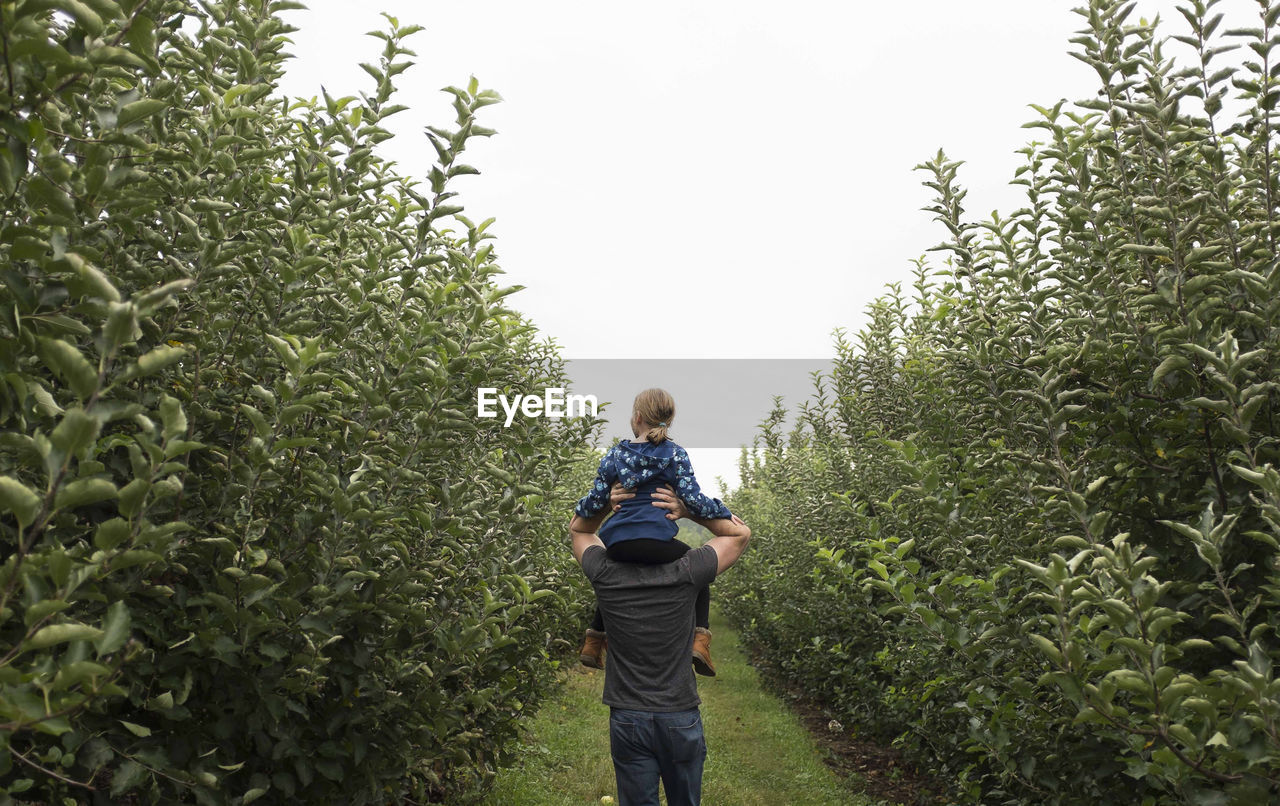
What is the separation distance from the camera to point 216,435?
9.65 ft

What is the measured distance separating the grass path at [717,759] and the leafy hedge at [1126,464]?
11.1ft

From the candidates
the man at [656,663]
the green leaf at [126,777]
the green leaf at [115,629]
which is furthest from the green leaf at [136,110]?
the man at [656,663]

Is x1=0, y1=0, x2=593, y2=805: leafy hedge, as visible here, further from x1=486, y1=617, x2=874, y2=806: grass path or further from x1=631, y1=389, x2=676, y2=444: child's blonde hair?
x1=486, y1=617, x2=874, y2=806: grass path

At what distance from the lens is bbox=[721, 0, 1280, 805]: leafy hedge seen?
2.44m

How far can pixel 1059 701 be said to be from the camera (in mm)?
3254

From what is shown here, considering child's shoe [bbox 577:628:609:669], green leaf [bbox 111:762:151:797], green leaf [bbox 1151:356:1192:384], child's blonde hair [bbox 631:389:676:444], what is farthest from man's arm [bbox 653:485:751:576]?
green leaf [bbox 111:762:151:797]

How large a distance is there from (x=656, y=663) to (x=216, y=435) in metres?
2.20

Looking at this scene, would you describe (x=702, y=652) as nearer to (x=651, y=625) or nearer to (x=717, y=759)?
(x=651, y=625)

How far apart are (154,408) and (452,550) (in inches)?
58.5

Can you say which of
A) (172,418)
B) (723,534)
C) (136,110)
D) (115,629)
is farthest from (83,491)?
(723,534)

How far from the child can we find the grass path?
11.2ft

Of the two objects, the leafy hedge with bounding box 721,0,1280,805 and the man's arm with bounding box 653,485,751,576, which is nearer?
the leafy hedge with bounding box 721,0,1280,805

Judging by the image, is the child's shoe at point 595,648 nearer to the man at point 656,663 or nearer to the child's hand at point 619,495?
the man at point 656,663

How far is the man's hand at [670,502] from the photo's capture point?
151 inches
